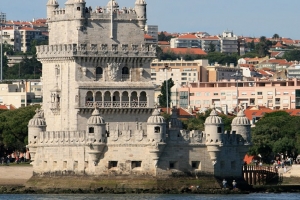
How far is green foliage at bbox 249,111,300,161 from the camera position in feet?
454

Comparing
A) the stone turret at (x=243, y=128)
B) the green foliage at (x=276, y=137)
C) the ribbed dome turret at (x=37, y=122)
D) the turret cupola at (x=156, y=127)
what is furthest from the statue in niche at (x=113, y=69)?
the green foliage at (x=276, y=137)

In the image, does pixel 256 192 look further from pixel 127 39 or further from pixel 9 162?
pixel 9 162

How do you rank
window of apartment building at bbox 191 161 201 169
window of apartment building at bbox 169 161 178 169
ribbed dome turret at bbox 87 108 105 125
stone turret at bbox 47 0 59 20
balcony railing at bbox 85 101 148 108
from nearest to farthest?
ribbed dome turret at bbox 87 108 105 125
window of apartment building at bbox 169 161 178 169
window of apartment building at bbox 191 161 201 169
balcony railing at bbox 85 101 148 108
stone turret at bbox 47 0 59 20

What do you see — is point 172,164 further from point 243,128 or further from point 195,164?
point 243,128

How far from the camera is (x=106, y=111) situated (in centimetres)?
11106

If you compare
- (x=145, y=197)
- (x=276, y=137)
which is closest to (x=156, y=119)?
(x=145, y=197)

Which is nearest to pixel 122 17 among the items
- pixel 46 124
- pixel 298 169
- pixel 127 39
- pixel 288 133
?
pixel 127 39

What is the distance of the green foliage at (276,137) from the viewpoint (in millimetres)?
138500

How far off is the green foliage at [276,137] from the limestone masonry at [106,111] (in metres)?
27.6

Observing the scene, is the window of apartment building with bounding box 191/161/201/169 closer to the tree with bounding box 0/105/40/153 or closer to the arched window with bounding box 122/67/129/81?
the arched window with bounding box 122/67/129/81

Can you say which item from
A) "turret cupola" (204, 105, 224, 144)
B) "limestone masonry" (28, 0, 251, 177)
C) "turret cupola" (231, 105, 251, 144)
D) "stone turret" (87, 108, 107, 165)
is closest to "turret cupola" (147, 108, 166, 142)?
"limestone masonry" (28, 0, 251, 177)

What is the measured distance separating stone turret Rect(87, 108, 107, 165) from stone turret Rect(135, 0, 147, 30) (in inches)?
331

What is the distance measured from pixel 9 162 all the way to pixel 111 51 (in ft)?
66.9

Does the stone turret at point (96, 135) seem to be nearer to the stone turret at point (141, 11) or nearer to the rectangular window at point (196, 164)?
the rectangular window at point (196, 164)
